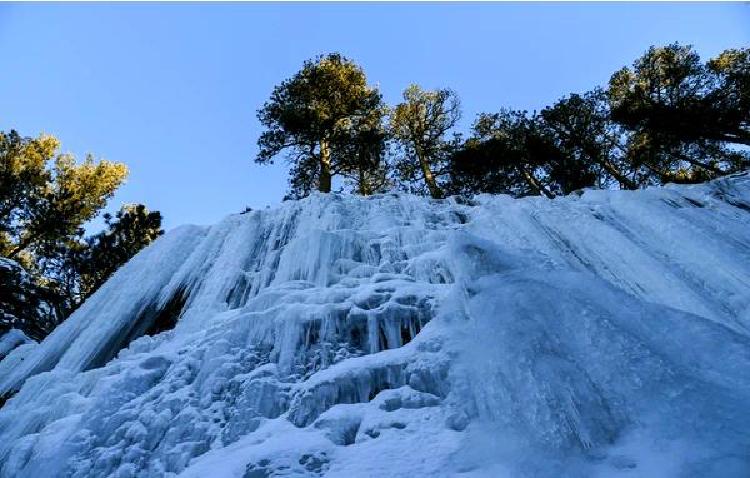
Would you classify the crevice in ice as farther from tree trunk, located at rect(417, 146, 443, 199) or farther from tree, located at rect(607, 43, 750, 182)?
tree, located at rect(607, 43, 750, 182)

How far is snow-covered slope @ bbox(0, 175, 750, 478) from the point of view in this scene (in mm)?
4172

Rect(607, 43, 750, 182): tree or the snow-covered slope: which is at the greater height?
Rect(607, 43, 750, 182): tree

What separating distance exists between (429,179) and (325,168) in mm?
3820

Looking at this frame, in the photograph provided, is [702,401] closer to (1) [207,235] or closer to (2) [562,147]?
(1) [207,235]

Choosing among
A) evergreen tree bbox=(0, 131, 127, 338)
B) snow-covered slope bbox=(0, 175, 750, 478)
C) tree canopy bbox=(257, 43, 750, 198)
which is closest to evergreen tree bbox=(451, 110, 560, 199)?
tree canopy bbox=(257, 43, 750, 198)

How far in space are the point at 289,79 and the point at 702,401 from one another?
704 inches

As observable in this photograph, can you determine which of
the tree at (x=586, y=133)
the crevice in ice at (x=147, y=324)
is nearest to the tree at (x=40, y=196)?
the crevice in ice at (x=147, y=324)

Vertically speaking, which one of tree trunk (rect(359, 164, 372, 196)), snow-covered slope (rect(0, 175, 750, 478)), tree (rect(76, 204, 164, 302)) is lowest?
snow-covered slope (rect(0, 175, 750, 478))

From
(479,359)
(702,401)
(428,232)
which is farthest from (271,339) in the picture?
(702,401)

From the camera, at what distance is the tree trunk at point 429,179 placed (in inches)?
686

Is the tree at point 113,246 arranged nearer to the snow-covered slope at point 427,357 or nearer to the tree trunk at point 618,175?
the snow-covered slope at point 427,357

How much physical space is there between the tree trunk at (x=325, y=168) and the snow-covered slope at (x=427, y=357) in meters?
7.75

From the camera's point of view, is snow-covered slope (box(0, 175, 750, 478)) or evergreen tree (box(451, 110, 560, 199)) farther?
evergreen tree (box(451, 110, 560, 199))

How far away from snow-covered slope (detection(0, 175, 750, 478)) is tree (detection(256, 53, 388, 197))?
9.35 metres
